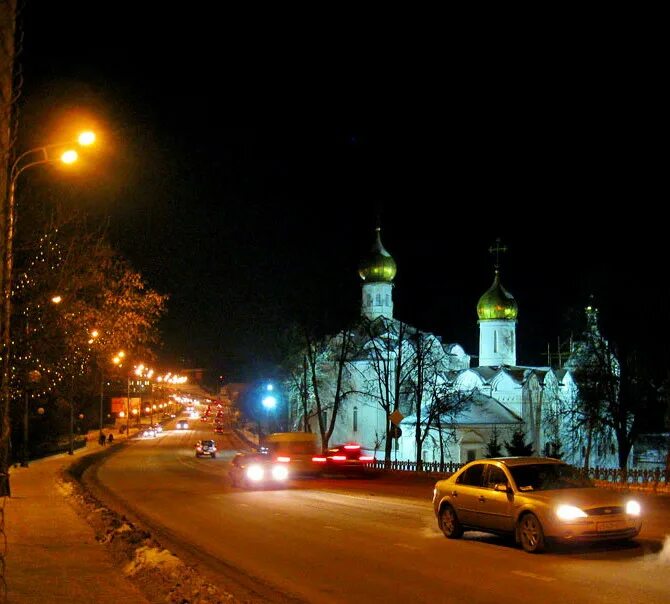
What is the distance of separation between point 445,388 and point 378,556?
151ft

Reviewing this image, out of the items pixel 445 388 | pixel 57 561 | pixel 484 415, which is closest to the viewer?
pixel 57 561

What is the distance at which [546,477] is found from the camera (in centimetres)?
1373

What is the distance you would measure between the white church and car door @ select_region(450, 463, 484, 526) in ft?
→ 143

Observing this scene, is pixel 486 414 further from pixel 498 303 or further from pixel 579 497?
pixel 579 497

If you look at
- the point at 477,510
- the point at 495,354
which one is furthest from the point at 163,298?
the point at 495,354

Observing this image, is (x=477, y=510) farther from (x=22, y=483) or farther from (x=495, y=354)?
(x=495, y=354)

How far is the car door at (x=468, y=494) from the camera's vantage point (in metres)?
14.3

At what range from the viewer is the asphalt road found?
405 inches

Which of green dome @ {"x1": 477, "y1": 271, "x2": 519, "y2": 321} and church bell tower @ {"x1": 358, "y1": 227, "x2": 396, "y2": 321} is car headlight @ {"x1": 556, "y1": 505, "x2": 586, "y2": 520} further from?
green dome @ {"x1": 477, "y1": 271, "x2": 519, "y2": 321}

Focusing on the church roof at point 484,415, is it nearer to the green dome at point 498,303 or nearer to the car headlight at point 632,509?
the green dome at point 498,303

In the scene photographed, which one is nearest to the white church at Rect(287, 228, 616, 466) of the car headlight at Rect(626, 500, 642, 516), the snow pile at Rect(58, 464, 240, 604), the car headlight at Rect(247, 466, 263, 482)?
the car headlight at Rect(247, 466, 263, 482)

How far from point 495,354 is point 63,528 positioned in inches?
2483

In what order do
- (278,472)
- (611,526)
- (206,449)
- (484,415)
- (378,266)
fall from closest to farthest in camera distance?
(611,526) → (278,472) → (206,449) → (484,415) → (378,266)

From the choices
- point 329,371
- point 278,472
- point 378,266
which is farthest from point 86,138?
point 378,266
